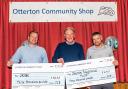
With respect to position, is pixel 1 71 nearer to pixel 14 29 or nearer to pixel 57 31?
pixel 14 29

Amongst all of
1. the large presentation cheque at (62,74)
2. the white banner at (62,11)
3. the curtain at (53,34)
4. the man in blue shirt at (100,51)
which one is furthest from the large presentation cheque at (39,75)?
the white banner at (62,11)

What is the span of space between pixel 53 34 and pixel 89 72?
1.55m

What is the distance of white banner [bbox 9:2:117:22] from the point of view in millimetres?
5293

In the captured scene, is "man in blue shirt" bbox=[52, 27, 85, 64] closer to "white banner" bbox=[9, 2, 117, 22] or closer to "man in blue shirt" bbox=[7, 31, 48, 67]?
"man in blue shirt" bbox=[7, 31, 48, 67]

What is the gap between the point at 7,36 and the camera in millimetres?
5246

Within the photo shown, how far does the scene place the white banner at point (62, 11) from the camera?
17.4 ft

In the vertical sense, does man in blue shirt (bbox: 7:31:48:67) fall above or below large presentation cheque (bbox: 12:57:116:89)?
above

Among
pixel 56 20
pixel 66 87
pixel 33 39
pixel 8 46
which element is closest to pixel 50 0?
pixel 56 20

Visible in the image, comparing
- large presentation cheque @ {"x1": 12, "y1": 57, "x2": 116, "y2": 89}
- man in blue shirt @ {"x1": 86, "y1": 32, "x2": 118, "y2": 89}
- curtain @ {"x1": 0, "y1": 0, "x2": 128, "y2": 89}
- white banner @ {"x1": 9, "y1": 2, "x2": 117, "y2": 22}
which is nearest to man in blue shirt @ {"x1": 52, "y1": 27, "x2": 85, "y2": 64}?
large presentation cheque @ {"x1": 12, "y1": 57, "x2": 116, "y2": 89}

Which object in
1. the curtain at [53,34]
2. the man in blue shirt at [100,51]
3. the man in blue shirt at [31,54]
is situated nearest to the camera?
the man in blue shirt at [100,51]

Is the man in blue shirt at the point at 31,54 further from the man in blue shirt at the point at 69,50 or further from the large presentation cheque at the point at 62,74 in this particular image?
the man in blue shirt at the point at 69,50

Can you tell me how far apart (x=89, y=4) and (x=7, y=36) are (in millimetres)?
1682

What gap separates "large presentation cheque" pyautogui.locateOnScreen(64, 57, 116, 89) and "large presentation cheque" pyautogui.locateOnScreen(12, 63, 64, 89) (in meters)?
0.13

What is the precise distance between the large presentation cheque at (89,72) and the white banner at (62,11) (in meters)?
1.54
